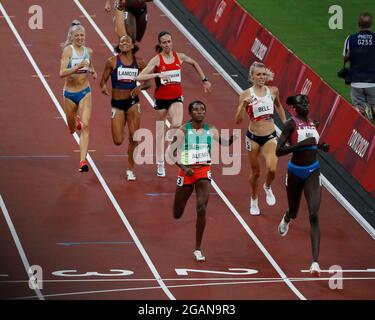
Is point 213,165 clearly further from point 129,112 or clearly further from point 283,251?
point 283,251

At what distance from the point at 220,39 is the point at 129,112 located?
25.3 ft

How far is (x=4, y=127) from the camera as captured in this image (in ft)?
88.8

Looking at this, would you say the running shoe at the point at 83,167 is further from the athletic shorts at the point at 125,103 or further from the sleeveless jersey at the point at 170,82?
the sleeveless jersey at the point at 170,82

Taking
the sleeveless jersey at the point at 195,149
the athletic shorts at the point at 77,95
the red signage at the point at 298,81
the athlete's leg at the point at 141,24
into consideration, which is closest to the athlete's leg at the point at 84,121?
the athletic shorts at the point at 77,95

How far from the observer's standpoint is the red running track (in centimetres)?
2038

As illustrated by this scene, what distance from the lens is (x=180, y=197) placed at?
21.3 m

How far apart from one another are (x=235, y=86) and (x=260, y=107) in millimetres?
6820

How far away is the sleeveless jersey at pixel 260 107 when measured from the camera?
23109mm

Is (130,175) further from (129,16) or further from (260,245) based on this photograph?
(129,16)

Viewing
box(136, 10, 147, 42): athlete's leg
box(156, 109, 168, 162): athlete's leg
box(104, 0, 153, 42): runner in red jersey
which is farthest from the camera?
box(136, 10, 147, 42): athlete's leg

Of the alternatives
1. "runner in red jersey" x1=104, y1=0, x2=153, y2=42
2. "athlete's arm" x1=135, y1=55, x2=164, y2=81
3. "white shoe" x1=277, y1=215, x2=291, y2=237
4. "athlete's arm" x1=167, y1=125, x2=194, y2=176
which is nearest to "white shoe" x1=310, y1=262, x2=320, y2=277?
"white shoe" x1=277, y1=215, x2=291, y2=237

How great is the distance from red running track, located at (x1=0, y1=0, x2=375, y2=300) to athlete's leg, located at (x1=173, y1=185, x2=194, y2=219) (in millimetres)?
688

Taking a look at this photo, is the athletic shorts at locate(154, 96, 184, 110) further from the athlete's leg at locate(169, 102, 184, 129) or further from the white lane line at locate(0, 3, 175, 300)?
the white lane line at locate(0, 3, 175, 300)

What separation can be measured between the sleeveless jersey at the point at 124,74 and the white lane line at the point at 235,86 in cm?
393
